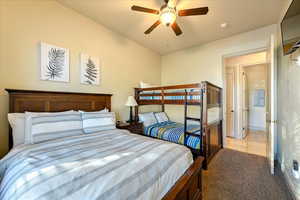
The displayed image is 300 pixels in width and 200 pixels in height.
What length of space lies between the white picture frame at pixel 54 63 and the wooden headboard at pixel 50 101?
0.94ft

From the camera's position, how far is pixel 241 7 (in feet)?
7.47

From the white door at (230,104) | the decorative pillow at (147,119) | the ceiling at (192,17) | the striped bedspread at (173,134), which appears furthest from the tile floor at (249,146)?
the ceiling at (192,17)

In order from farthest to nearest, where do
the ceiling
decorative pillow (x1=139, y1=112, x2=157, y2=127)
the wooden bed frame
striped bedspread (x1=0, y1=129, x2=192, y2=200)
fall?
decorative pillow (x1=139, y1=112, x2=157, y2=127) < the ceiling < the wooden bed frame < striped bedspread (x1=0, y1=129, x2=192, y2=200)

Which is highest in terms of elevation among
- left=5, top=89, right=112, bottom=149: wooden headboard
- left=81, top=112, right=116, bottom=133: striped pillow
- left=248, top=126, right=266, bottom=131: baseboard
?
left=5, top=89, right=112, bottom=149: wooden headboard

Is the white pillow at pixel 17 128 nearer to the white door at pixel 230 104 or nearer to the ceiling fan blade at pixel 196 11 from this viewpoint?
the ceiling fan blade at pixel 196 11

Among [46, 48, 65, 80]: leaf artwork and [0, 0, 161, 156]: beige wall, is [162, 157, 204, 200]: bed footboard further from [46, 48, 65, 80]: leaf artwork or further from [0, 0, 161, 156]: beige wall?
[46, 48, 65, 80]: leaf artwork

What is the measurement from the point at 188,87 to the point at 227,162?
170 cm

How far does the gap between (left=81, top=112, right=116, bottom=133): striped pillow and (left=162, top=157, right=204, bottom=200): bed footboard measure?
1.37m

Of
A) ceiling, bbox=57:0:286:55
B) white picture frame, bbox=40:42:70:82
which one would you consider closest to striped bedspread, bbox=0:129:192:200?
white picture frame, bbox=40:42:70:82

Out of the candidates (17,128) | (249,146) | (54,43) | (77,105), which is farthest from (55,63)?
(249,146)

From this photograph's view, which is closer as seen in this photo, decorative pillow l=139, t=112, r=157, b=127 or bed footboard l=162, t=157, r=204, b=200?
bed footboard l=162, t=157, r=204, b=200

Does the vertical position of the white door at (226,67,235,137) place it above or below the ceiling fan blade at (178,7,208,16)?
below

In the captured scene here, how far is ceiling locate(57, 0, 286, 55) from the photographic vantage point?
86.7 inches

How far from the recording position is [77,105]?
238 cm
